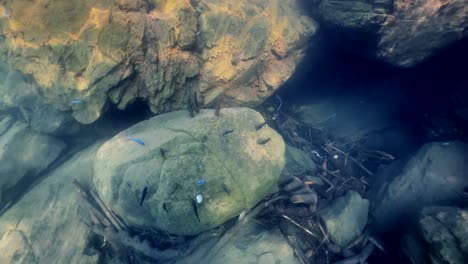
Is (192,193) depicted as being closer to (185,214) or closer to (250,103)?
(185,214)

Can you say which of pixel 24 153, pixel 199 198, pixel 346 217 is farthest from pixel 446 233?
pixel 24 153

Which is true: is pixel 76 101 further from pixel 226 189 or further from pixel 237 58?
pixel 237 58

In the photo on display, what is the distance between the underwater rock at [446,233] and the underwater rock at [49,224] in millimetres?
5900

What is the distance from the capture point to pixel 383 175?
6691mm

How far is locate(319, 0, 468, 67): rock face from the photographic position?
5.21 metres

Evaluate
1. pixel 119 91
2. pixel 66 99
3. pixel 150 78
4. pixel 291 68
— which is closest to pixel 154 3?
pixel 150 78

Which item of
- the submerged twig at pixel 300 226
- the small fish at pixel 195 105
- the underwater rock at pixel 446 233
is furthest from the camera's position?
the small fish at pixel 195 105

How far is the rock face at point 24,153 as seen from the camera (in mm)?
5910

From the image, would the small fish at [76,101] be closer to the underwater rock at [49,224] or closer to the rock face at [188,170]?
the rock face at [188,170]

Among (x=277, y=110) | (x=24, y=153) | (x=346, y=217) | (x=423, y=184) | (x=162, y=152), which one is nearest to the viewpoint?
(x=162, y=152)

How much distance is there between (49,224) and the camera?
17.1 ft

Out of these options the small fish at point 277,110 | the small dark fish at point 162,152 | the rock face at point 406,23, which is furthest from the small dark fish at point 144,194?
the rock face at point 406,23

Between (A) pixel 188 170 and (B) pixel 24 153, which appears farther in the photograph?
(B) pixel 24 153

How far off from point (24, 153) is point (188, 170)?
4544 mm
